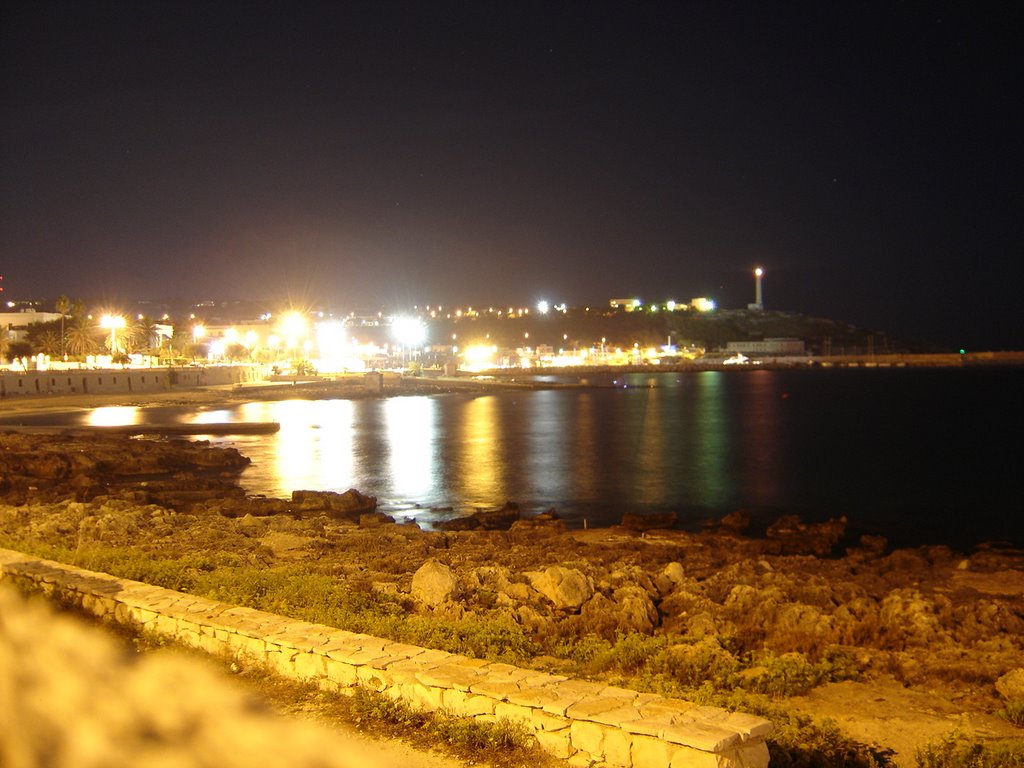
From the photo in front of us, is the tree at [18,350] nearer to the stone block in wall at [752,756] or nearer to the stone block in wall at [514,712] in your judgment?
the stone block in wall at [514,712]

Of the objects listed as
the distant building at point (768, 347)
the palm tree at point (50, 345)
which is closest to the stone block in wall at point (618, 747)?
the palm tree at point (50, 345)

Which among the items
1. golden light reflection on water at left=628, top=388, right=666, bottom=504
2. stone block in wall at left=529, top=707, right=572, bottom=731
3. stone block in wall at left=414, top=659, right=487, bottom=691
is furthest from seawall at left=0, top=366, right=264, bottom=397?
stone block in wall at left=529, top=707, right=572, bottom=731

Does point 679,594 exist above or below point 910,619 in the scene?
above

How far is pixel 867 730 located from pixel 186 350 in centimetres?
8400

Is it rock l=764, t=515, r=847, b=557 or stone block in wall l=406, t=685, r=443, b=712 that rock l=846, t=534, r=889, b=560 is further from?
stone block in wall l=406, t=685, r=443, b=712

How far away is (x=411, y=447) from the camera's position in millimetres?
36156

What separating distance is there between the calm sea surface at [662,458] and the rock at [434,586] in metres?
11.3

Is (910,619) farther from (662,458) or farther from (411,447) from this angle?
(411,447)

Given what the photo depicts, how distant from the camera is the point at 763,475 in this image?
29.1 metres

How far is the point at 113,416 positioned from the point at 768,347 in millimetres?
147525

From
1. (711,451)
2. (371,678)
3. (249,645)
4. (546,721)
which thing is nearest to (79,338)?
(711,451)

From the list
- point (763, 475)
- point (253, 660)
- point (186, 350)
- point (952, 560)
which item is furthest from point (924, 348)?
point (253, 660)

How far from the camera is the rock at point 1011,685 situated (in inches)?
271

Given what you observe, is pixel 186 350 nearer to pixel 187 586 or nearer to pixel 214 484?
pixel 214 484
